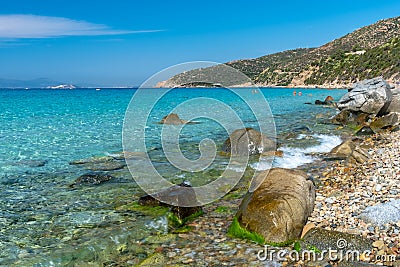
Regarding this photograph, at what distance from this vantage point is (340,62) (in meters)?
103

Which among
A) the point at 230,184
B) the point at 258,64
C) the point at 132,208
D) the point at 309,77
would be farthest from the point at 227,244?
the point at 258,64

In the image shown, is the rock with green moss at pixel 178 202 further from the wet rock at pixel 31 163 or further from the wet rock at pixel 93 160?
the wet rock at pixel 31 163

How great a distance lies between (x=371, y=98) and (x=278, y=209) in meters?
20.2

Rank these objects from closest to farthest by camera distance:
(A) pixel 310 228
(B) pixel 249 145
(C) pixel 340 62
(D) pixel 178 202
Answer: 1. (A) pixel 310 228
2. (D) pixel 178 202
3. (B) pixel 249 145
4. (C) pixel 340 62

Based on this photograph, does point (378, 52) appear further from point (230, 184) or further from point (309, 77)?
point (230, 184)

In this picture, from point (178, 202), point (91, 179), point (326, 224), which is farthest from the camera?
point (91, 179)

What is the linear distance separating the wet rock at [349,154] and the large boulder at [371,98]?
11.4m

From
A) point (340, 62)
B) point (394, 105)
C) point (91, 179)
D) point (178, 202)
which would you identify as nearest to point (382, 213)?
point (178, 202)

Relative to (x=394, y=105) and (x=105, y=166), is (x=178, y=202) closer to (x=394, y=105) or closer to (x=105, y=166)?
(x=105, y=166)

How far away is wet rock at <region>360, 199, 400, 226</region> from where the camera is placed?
6201 millimetres

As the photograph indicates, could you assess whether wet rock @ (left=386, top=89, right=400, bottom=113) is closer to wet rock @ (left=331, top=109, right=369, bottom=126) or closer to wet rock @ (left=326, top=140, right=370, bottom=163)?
wet rock @ (left=331, top=109, right=369, bottom=126)

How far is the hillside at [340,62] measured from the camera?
8212 centimetres

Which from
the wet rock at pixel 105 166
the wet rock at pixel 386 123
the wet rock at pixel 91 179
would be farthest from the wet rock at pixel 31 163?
the wet rock at pixel 386 123

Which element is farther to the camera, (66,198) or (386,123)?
(386,123)
